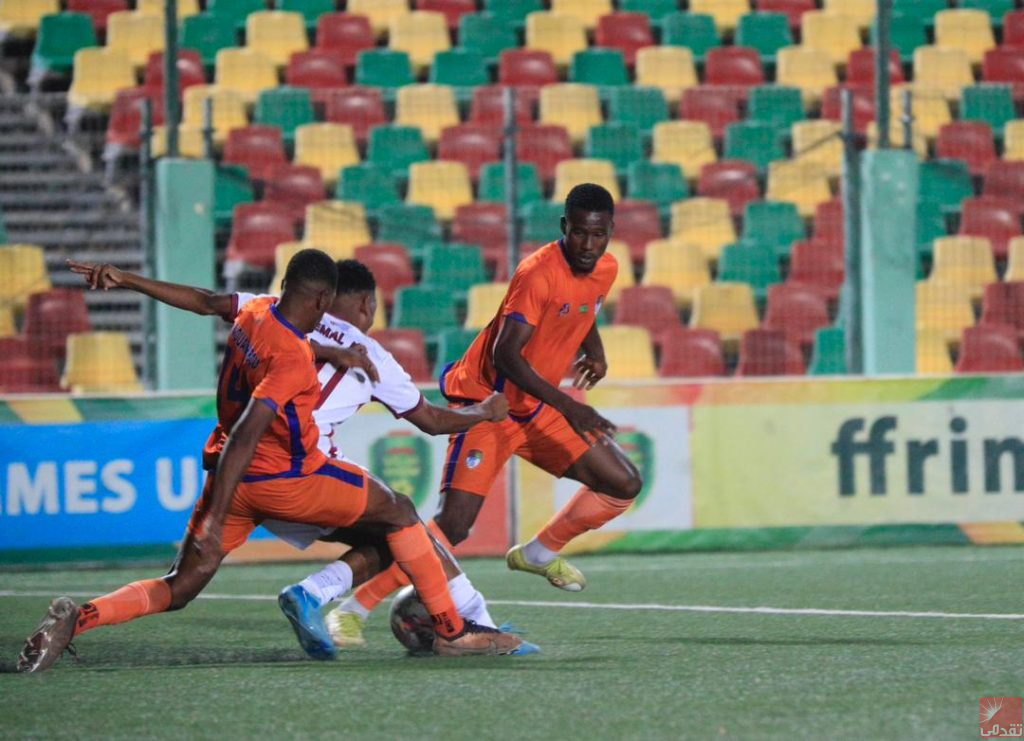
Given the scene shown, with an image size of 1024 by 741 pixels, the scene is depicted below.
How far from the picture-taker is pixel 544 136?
16328 millimetres

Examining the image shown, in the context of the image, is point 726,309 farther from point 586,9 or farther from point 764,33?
point 586,9

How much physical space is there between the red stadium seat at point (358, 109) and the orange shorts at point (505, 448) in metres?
6.91

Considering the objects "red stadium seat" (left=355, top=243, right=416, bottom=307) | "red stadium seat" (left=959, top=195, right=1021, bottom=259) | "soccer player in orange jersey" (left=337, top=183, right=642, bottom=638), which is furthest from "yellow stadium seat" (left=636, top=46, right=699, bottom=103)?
"soccer player in orange jersey" (left=337, top=183, right=642, bottom=638)

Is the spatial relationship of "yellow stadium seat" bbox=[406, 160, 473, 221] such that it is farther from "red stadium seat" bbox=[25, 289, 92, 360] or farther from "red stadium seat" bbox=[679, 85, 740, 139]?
"red stadium seat" bbox=[25, 289, 92, 360]

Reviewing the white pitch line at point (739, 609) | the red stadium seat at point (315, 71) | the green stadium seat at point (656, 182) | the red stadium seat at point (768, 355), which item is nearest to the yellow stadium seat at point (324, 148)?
the red stadium seat at point (315, 71)

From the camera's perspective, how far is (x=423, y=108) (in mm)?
16078

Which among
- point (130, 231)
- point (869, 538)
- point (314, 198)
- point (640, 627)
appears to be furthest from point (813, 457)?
point (130, 231)

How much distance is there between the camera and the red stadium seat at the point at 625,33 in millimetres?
18594

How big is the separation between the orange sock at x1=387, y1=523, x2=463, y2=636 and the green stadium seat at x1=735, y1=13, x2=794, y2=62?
12994mm

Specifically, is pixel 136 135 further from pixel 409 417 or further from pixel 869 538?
pixel 409 417

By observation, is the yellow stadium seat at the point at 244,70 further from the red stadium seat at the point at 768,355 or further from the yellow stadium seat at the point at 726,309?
the red stadium seat at the point at 768,355

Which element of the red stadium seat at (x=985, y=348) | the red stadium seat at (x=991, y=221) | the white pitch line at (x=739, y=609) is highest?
the red stadium seat at (x=991, y=221)

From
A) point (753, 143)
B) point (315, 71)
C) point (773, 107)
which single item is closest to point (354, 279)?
point (753, 143)

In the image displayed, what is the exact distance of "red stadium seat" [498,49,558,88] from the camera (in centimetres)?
1798
